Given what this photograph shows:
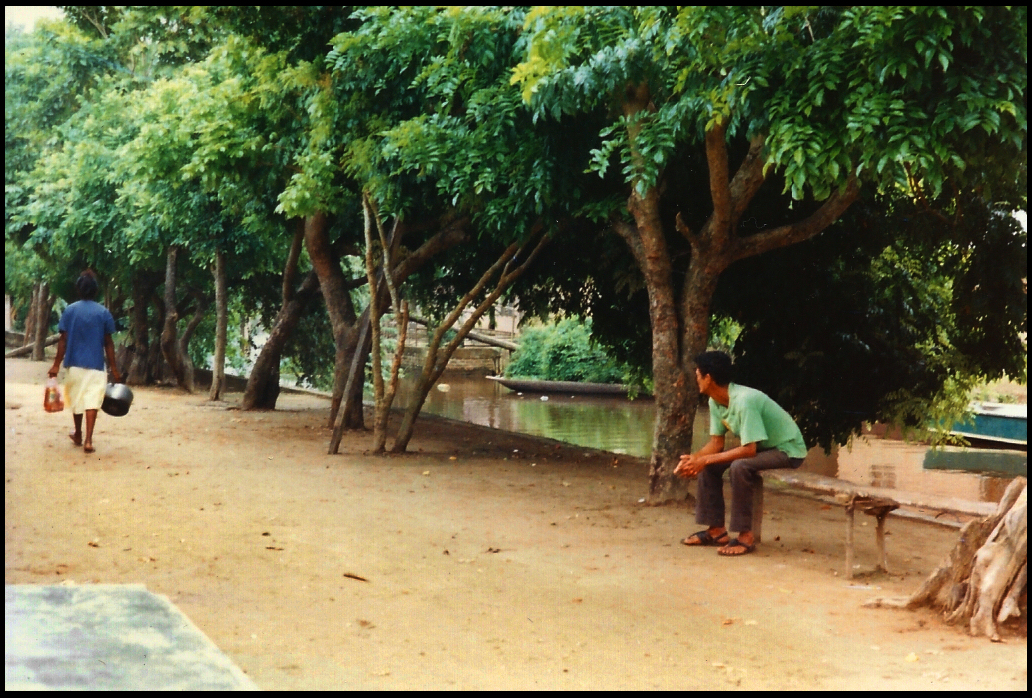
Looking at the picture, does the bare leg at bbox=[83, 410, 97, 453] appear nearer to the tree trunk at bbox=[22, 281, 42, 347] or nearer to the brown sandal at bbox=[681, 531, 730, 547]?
the brown sandal at bbox=[681, 531, 730, 547]

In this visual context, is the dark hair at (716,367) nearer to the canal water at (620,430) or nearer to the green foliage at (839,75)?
the green foliage at (839,75)

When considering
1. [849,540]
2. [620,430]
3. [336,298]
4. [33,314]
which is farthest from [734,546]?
[33,314]

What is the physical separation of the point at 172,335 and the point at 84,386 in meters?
11.0

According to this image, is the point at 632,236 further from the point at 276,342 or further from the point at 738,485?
the point at 276,342

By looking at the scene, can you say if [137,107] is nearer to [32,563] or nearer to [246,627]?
[32,563]

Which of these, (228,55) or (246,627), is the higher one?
(228,55)

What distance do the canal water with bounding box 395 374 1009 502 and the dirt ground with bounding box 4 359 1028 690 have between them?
402 centimetres

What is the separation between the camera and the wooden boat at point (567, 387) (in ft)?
108

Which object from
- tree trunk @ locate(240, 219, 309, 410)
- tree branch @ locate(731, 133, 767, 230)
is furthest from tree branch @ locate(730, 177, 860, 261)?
tree trunk @ locate(240, 219, 309, 410)

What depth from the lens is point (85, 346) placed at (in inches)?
423

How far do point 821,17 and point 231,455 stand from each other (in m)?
7.82

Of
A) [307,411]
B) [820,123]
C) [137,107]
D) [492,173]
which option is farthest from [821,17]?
[137,107]

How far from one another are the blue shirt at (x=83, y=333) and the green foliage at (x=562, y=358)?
80.2 ft

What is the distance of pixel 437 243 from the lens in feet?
41.7
